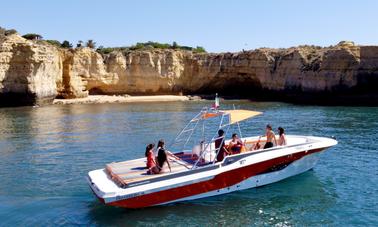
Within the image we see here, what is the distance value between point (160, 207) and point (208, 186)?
5.15ft

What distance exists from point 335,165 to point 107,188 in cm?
947

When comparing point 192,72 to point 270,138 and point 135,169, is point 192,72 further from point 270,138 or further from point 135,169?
point 135,169

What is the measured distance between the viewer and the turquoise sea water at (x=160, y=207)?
1173cm

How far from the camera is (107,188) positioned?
12117 mm

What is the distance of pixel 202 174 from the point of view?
12953 mm

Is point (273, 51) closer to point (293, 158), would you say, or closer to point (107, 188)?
point (293, 158)

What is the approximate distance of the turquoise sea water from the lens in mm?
11727

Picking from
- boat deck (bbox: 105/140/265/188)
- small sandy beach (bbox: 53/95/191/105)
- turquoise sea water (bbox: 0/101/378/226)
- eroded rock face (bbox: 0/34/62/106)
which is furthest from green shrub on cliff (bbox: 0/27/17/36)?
boat deck (bbox: 105/140/265/188)

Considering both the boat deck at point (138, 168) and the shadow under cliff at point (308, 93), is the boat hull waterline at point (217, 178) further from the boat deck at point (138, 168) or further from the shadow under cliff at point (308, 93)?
the shadow under cliff at point (308, 93)

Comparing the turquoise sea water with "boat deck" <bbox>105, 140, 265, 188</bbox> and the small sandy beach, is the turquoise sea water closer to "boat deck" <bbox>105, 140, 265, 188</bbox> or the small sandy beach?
"boat deck" <bbox>105, 140, 265, 188</bbox>

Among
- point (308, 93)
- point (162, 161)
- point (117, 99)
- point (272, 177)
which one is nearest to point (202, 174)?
point (162, 161)

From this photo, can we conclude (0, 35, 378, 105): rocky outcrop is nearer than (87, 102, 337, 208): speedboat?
No

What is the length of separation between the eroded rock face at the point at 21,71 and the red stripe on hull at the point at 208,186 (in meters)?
39.4

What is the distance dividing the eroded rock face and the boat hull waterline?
123 feet
